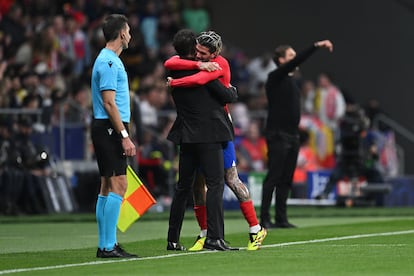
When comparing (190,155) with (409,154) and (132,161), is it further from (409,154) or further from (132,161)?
(409,154)

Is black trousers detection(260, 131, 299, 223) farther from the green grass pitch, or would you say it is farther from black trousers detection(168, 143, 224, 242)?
black trousers detection(168, 143, 224, 242)

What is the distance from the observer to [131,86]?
28172 mm

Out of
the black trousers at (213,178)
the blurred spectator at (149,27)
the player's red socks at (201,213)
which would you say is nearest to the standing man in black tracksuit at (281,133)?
the player's red socks at (201,213)

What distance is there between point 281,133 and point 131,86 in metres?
10.4

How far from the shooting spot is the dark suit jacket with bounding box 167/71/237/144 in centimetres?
1306

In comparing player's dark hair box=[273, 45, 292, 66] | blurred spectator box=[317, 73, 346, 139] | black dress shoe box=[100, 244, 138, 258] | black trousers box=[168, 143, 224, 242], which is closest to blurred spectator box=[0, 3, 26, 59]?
blurred spectator box=[317, 73, 346, 139]

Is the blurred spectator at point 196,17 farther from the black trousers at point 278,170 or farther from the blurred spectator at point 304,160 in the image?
the black trousers at point 278,170

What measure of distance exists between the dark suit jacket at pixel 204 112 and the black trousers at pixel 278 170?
4.89 metres

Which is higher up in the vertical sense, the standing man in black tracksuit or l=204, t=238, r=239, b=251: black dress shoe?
the standing man in black tracksuit

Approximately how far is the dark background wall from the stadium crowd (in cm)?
132

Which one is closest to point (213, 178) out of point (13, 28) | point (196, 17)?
point (13, 28)

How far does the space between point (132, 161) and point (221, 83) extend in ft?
33.1

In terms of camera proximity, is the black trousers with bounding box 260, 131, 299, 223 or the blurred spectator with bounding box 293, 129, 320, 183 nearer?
the black trousers with bounding box 260, 131, 299, 223

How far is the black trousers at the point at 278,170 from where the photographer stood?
59.0ft
